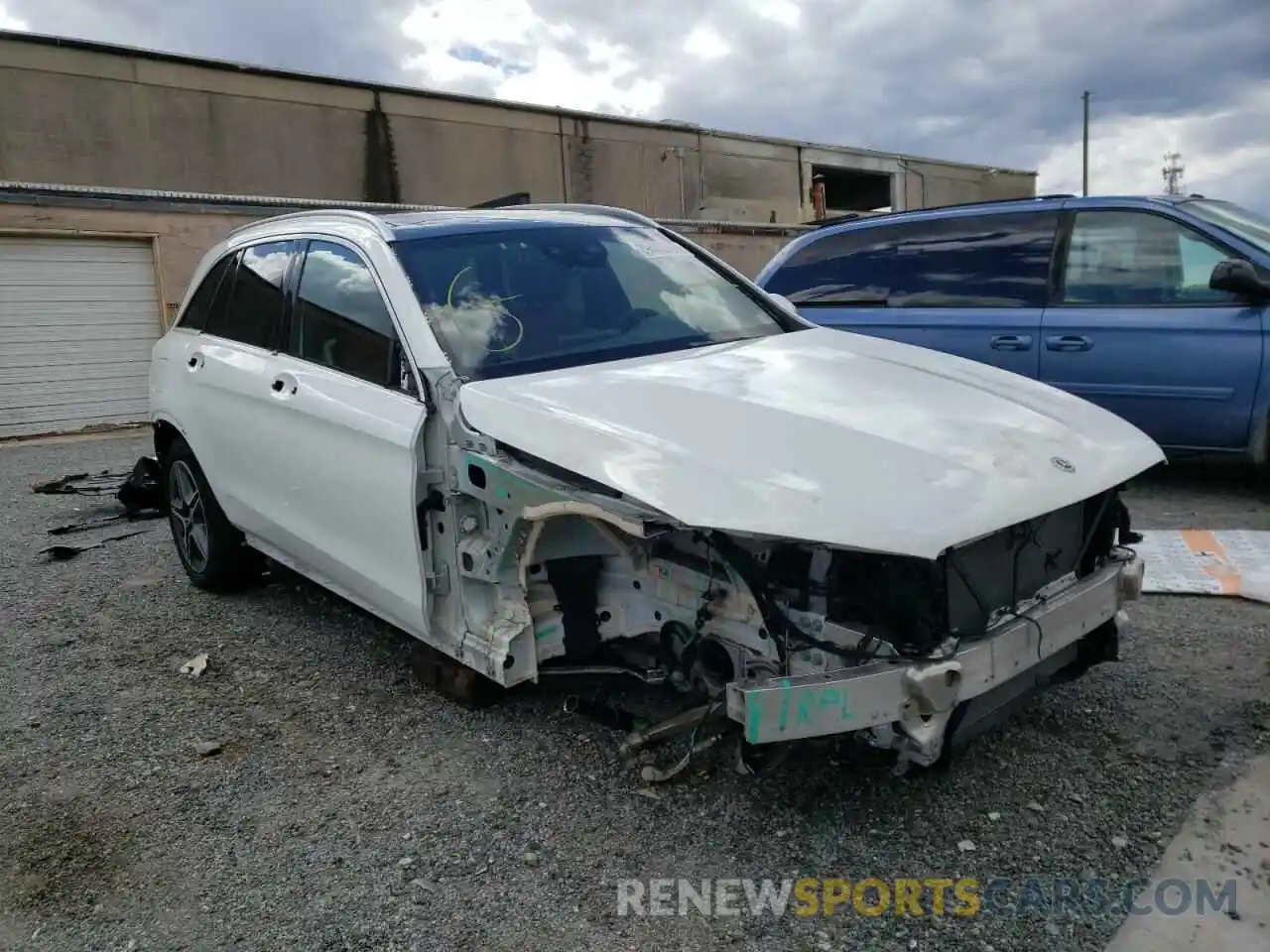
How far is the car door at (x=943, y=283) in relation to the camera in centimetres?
611

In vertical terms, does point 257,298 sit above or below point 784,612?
above

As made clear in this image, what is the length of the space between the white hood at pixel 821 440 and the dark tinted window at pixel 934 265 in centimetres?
305

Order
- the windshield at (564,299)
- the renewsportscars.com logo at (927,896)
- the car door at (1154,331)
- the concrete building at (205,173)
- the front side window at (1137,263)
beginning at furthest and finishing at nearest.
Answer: the concrete building at (205,173) → the front side window at (1137,263) → the car door at (1154,331) → the windshield at (564,299) → the renewsportscars.com logo at (927,896)

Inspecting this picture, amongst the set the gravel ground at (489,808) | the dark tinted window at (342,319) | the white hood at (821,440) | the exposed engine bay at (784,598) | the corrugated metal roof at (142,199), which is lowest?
the gravel ground at (489,808)

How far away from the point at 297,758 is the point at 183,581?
7.84 feet

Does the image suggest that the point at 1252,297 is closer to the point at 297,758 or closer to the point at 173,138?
the point at 297,758

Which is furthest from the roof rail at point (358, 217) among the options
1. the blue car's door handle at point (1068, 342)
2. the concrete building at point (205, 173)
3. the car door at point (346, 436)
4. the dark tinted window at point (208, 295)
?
the concrete building at point (205, 173)

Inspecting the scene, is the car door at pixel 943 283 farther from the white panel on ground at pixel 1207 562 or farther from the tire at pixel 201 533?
the tire at pixel 201 533

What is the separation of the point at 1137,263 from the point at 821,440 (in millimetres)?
4222

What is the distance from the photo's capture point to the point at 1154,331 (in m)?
5.62

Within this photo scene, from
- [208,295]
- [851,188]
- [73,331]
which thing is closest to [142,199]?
[73,331]

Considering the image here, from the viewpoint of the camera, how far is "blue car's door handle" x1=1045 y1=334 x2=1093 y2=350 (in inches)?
229

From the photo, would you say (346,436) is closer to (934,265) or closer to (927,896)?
(927,896)

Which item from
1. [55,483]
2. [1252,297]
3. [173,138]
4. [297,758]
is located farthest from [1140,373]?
[173,138]
